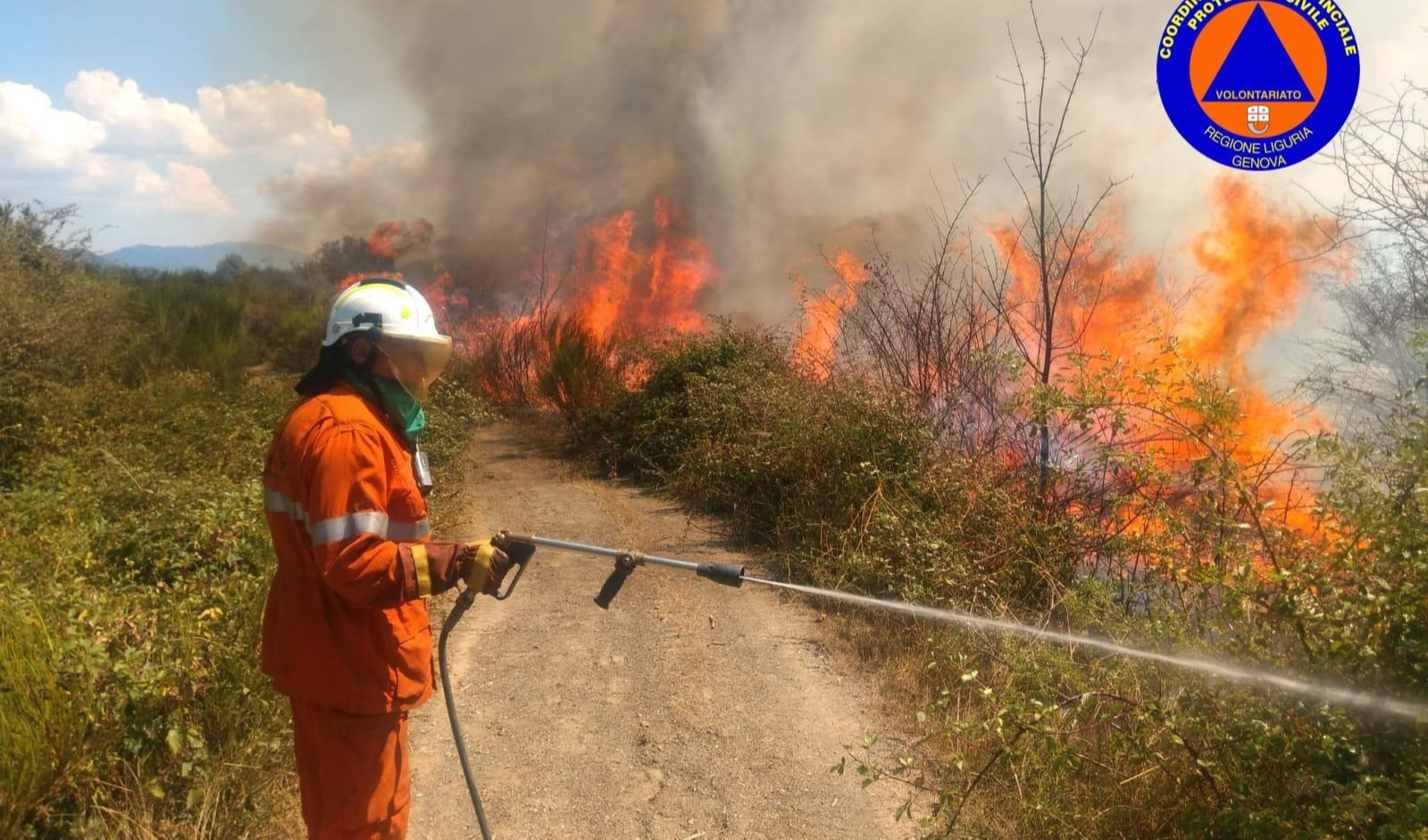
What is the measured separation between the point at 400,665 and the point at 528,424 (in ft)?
34.5

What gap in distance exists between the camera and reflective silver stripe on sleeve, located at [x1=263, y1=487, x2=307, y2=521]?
212 cm

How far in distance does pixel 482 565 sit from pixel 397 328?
2.32 feet

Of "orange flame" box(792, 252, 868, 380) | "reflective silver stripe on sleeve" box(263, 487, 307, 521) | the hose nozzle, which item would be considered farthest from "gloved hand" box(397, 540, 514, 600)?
"orange flame" box(792, 252, 868, 380)

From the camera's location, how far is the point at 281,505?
2.15 meters

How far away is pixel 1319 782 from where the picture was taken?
223cm

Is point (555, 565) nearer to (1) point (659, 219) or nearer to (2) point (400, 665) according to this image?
(2) point (400, 665)

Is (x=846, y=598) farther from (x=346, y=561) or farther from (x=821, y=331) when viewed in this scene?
(x=821, y=331)

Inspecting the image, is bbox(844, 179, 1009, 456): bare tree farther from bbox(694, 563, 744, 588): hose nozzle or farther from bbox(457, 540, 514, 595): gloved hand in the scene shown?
bbox(457, 540, 514, 595): gloved hand

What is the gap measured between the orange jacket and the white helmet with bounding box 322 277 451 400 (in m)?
0.15

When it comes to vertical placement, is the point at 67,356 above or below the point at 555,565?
above

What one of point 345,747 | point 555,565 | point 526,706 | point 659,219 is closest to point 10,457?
point 555,565

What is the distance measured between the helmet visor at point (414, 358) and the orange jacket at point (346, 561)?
131mm

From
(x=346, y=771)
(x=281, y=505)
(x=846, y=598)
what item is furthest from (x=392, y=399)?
(x=846, y=598)

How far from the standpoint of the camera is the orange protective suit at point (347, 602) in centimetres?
199
